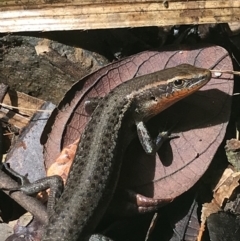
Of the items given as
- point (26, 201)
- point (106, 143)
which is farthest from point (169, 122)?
point (26, 201)

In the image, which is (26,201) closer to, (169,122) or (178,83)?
(169,122)

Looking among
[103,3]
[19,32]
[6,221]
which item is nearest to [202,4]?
[103,3]

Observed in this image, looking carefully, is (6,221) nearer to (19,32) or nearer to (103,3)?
(19,32)

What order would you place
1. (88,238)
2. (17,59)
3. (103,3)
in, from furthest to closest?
Answer: (17,59), (103,3), (88,238)

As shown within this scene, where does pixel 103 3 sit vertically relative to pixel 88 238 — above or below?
above

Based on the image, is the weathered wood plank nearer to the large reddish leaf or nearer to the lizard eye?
the large reddish leaf

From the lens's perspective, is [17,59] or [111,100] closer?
[111,100]

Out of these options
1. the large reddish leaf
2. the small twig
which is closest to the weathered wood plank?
the large reddish leaf
